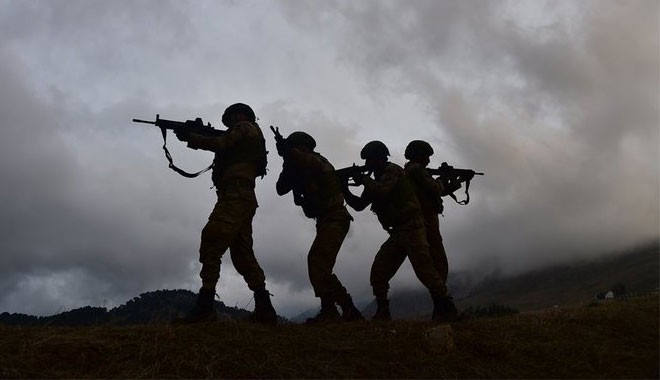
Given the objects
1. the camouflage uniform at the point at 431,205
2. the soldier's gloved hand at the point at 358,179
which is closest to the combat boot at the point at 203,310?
the soldier's gloved hand at the point at 358,179

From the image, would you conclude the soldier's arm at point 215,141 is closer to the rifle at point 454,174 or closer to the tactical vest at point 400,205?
the tactical vest at point 400,205

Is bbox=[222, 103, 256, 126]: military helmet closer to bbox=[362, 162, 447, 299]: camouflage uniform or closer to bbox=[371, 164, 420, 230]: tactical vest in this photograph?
bbox=[362, 162, 447, 299]: camouflage uniform

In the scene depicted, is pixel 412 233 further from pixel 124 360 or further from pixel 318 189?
pixel 124 360

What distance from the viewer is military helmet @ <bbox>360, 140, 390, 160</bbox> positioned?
926cm

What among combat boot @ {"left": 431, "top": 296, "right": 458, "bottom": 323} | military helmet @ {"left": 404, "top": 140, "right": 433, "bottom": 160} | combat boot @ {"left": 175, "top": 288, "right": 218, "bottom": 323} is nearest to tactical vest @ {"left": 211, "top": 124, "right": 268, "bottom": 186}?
combat boot @ {"left": 175, "top": 288, "right": 218, "bottom": 323}

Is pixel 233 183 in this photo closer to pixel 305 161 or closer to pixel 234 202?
pixel 234 202

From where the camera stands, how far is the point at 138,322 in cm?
705

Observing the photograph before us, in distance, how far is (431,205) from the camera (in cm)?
912

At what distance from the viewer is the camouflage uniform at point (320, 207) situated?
26.8 feet

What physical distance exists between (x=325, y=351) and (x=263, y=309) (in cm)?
199

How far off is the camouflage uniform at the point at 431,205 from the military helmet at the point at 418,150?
235 millimetres

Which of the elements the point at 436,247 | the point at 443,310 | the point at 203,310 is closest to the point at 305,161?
the point at 436,247

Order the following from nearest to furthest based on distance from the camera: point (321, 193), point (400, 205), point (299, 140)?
point (400, 205) < point (321, 193) < point (299, 140)

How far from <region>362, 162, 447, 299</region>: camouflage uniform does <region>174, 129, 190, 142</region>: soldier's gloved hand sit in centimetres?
285
